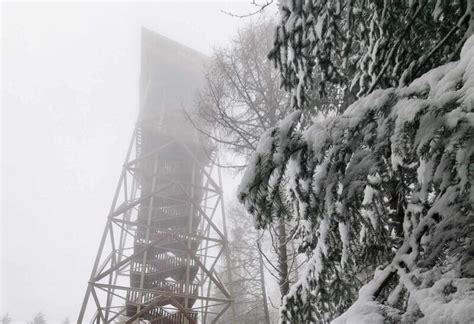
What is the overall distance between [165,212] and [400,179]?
444 inches

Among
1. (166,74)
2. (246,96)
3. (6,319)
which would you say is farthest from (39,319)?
(246,96)

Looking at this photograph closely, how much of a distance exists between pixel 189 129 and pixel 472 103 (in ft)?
44.4

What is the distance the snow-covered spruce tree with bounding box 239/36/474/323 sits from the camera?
46.0 inches

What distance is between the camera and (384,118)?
1.38m

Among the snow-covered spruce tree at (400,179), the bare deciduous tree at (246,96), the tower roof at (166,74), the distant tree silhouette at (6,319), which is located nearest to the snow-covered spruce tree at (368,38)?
the snow-covered spruce tree at (400,179)

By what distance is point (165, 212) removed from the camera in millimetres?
12305

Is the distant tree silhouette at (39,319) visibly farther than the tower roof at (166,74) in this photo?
Yes

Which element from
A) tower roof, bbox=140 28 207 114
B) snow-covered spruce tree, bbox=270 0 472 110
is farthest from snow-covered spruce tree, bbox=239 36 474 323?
tower roof, bbox=140 28 207 114

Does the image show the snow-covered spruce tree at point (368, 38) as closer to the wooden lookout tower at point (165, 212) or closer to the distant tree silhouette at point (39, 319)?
the wooden lookout tower at point (165, 212)

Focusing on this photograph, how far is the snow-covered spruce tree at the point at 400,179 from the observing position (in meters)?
1.17

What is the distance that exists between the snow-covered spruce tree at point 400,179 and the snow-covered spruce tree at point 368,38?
2.62ft

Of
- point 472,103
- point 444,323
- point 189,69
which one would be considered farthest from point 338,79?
point 189,69

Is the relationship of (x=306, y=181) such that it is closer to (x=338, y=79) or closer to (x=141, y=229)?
(x=338, y=79)

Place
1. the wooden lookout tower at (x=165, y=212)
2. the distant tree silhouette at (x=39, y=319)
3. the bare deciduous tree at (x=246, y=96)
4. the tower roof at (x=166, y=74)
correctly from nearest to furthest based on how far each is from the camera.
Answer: the bare deciduous tree at (x=246, y=96), the wooden lookout tower at (x=165, y=212), the tower roof at (x=166, y=74), the distant tree silhouette at (x=39, y=319)
